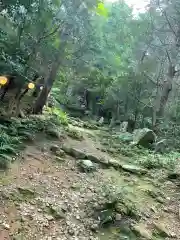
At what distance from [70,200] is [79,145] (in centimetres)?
389

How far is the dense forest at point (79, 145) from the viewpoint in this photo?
5000mm

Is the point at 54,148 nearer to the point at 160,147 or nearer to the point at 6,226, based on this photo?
the point at 6,226

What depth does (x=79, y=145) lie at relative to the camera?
31.0 ft

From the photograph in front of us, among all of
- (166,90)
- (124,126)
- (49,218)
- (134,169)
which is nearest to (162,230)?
(49,218)

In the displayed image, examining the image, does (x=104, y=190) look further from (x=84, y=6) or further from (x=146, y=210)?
(x=84, y=6)

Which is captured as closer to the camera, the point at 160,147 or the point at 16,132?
the point at 16,132

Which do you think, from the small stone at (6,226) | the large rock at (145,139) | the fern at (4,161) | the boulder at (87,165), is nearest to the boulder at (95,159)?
the boulder at (87,165)

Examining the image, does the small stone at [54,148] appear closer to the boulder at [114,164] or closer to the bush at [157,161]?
the boulder at [114,164]

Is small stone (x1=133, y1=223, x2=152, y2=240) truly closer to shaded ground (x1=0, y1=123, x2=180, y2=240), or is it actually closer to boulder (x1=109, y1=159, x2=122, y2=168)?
shaded ground (x1=0, y1=123, x2=180, y2=240)

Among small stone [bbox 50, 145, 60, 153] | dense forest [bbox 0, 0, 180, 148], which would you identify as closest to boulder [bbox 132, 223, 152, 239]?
small stone [bbox 50, 145, 60, 153]

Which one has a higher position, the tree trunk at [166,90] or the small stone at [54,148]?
the tree trunk at [166,90]

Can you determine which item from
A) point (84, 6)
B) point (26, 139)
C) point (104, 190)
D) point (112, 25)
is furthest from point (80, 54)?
point (112, 25)

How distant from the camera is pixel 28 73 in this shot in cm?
926

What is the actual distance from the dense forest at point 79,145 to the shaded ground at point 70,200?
0.06ft
